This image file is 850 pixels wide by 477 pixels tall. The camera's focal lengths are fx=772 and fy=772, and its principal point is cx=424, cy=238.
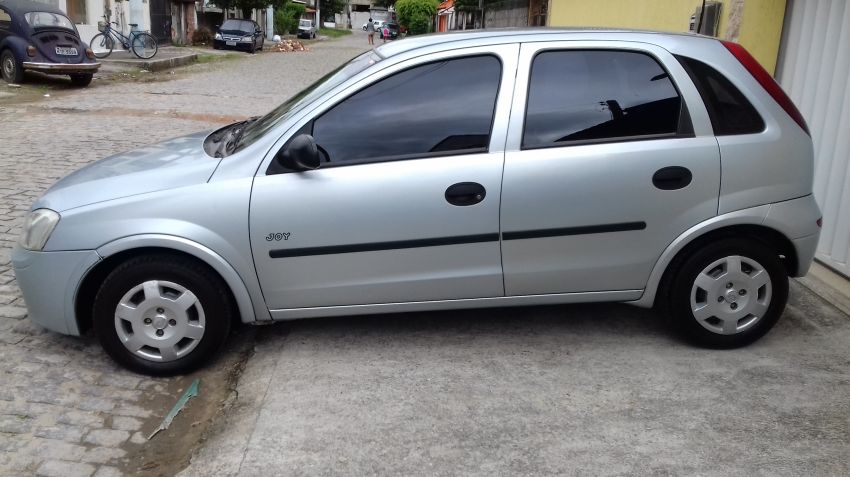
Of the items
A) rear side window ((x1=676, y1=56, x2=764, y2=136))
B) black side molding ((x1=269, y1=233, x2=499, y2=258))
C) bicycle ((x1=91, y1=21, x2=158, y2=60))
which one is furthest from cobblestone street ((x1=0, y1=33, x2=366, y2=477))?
bicycle ((x1=91, y1=21, x2=158, y2=60))

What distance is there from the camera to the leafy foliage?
49.0 metres

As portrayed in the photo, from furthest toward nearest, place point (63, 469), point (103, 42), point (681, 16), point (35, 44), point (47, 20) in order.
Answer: point (103, 42) < point (47, 20) < point (35, 44) < point (681, 16) < point (63, 469)

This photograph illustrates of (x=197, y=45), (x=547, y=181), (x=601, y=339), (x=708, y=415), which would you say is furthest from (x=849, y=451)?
(x=197, y=45)

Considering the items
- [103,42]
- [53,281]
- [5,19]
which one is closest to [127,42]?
[103,42]

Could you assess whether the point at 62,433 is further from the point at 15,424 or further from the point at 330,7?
the point at 330,7

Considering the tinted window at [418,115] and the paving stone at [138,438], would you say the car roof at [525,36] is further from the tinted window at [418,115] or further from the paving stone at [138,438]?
the paving stone at [138,438]

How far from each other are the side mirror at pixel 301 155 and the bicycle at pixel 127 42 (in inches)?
830

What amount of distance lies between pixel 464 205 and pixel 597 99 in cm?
90

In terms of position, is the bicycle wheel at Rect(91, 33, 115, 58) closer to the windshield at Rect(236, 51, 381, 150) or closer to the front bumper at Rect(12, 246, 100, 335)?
the windshield at Rect(236, 51, 381, 150)

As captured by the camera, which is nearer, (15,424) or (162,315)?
(15,424)

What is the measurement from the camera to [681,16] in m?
8.41

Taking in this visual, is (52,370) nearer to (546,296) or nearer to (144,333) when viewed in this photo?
(144,333)

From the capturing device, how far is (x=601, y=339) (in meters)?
4.36

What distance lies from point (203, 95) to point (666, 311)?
13869mm
